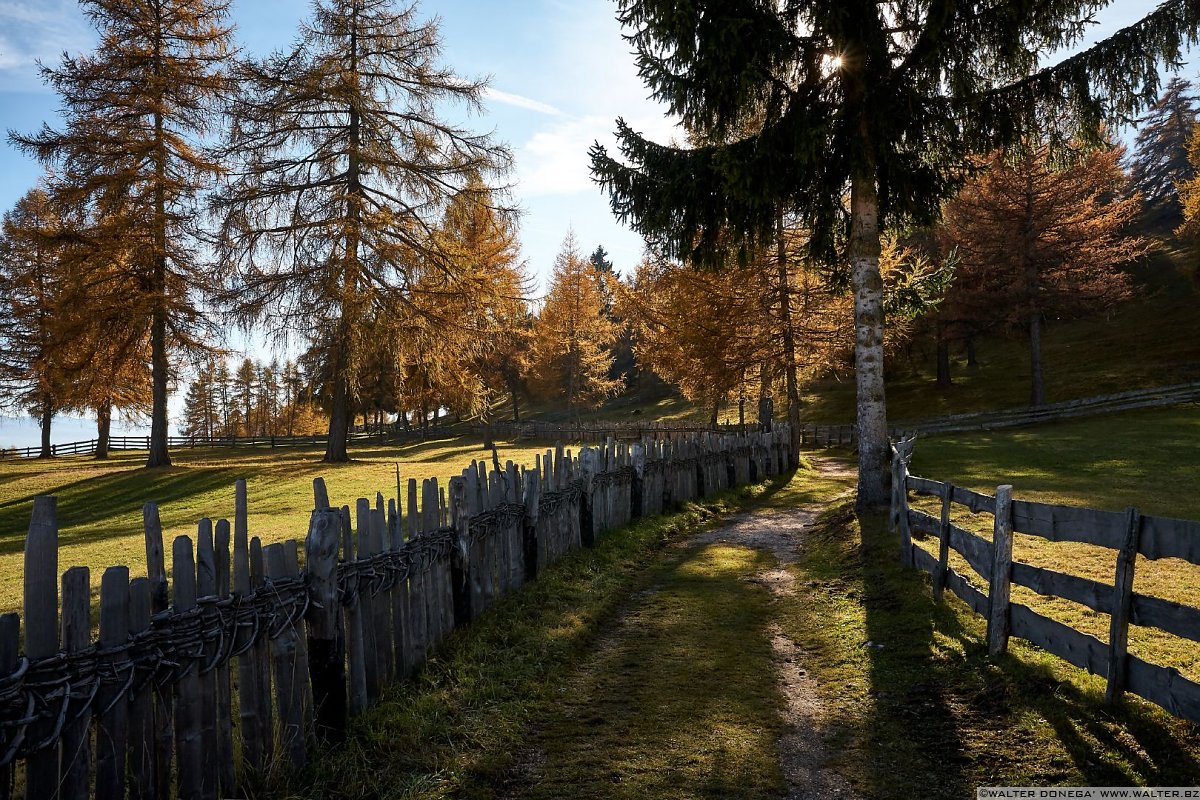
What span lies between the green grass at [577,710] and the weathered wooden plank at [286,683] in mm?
163

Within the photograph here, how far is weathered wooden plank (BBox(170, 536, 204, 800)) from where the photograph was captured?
3.51m

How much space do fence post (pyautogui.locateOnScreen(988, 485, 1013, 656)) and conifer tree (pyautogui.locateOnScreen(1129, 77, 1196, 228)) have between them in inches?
3043

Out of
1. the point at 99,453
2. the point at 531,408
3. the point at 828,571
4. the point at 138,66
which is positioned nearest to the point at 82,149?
the point at 138,66

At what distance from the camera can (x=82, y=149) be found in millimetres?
23203

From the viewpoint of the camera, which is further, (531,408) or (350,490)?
(531,408)

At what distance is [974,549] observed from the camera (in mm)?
6793

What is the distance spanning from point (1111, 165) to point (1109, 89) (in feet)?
113

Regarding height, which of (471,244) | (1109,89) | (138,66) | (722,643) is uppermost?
(138,66)

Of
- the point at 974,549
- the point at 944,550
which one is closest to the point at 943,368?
the point at 944,550

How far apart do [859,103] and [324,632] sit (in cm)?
1110

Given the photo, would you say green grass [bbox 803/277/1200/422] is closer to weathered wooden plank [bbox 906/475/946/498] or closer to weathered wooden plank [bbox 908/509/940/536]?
weathered wooden plank [bbox 906/475/946/498]

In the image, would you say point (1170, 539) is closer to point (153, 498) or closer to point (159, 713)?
point (159, 713)

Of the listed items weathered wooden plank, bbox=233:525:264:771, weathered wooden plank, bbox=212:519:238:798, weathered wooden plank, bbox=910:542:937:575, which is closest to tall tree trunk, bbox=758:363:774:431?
weathered wooden plank, bbox=910:542:937:575

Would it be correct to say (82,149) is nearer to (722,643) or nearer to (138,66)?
(138,66)
